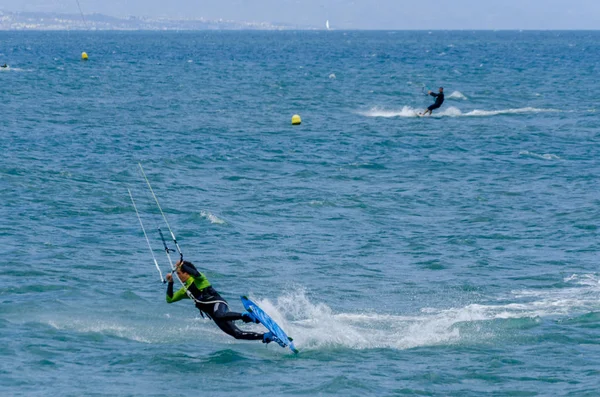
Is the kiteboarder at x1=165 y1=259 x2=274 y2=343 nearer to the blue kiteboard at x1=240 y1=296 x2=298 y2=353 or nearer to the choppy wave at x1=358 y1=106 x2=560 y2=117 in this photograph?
the blue kiteboard at x1=240 y1=296 x2=298 y2=353

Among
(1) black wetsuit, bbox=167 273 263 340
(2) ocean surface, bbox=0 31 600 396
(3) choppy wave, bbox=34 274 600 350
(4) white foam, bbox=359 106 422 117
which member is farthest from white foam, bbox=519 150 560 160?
(1) black wetsuit, bbox=167 273 263 340

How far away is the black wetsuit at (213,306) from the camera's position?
17.2 meters

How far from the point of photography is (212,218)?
2800 cm

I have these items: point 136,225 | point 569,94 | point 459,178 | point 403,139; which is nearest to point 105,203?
point 136,225

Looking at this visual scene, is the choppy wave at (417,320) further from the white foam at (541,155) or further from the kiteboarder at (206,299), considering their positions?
the white foam at (541,155)

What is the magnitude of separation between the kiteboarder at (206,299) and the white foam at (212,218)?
1026cm

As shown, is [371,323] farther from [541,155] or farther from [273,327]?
[541,155]

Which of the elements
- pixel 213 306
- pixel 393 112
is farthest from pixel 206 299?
pixel 393 112

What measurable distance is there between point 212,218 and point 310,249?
4.16 metres

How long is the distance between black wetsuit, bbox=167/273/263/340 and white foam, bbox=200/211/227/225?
1025 cm

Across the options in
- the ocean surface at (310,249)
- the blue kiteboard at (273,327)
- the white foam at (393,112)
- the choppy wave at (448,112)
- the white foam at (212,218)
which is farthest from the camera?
the choppy wave at (448,112)

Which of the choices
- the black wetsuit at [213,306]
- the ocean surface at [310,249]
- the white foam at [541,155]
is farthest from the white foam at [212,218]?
the white foam at [541,155]

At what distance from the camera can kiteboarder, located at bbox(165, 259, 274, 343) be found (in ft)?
56.2

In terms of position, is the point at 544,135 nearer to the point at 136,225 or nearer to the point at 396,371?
the point at 136,225
